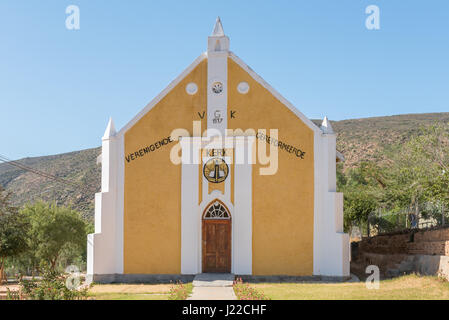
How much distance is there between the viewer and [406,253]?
78.3ft

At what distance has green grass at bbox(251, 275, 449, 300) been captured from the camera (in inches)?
557

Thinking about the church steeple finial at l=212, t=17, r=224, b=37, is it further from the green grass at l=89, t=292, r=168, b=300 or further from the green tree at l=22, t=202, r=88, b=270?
the green tree at l=22, t=202, r=88, b=270

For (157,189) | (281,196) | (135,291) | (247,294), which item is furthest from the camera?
(157,189)

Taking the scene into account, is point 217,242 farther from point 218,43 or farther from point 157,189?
point 218,43

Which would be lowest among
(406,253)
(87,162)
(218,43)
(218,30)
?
(406,253)

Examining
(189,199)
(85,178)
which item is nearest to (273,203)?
(189,199)

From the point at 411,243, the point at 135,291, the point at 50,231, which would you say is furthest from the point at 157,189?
the point at 50,231

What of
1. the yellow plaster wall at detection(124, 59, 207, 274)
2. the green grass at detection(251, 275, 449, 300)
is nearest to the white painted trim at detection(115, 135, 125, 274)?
the yellow plaster wall at detection(124, 59, 207, 274)

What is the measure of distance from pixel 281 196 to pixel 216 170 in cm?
280

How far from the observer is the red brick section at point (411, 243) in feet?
65.7

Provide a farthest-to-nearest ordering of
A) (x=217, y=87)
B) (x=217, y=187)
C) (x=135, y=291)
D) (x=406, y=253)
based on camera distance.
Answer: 1. (x=406, y=253)
2. (x=217, y=87)
3. (x=217, y=187)
4. (x=135, y=291)

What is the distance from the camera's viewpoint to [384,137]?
6881cm
